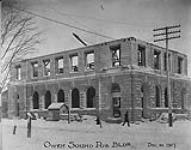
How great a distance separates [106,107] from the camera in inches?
87.7

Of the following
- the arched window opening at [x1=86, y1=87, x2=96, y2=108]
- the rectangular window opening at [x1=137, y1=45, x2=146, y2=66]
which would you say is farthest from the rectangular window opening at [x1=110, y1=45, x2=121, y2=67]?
the arched window opening at [x1=86, y1=87, x2=96, y2=108]

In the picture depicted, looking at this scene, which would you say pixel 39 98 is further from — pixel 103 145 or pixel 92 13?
pixel 92 13

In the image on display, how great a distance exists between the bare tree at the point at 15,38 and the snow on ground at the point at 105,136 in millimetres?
466

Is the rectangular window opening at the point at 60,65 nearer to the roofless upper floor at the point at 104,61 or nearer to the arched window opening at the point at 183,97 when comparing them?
the roofless upper floor at the point at 104,61

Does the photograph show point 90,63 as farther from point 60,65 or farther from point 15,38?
point 15,38

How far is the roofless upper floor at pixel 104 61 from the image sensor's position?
2.20 meters

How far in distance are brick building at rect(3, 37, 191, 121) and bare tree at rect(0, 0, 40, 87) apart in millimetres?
71

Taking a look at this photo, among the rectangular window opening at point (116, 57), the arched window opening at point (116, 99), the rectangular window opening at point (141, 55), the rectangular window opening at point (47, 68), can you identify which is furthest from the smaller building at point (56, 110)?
the rectangular window opening at point (141, 55)

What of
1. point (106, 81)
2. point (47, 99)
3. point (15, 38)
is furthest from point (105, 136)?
point (15, 38)

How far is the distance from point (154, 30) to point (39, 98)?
0.94 metres

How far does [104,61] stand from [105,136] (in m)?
0.51

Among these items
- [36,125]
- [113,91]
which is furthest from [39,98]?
[113,91]

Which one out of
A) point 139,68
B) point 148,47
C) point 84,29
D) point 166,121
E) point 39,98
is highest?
point 84,29

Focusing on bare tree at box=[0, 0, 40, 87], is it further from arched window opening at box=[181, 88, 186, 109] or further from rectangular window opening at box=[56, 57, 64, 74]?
arched window opening at box=[181, 88, 186, 109]
